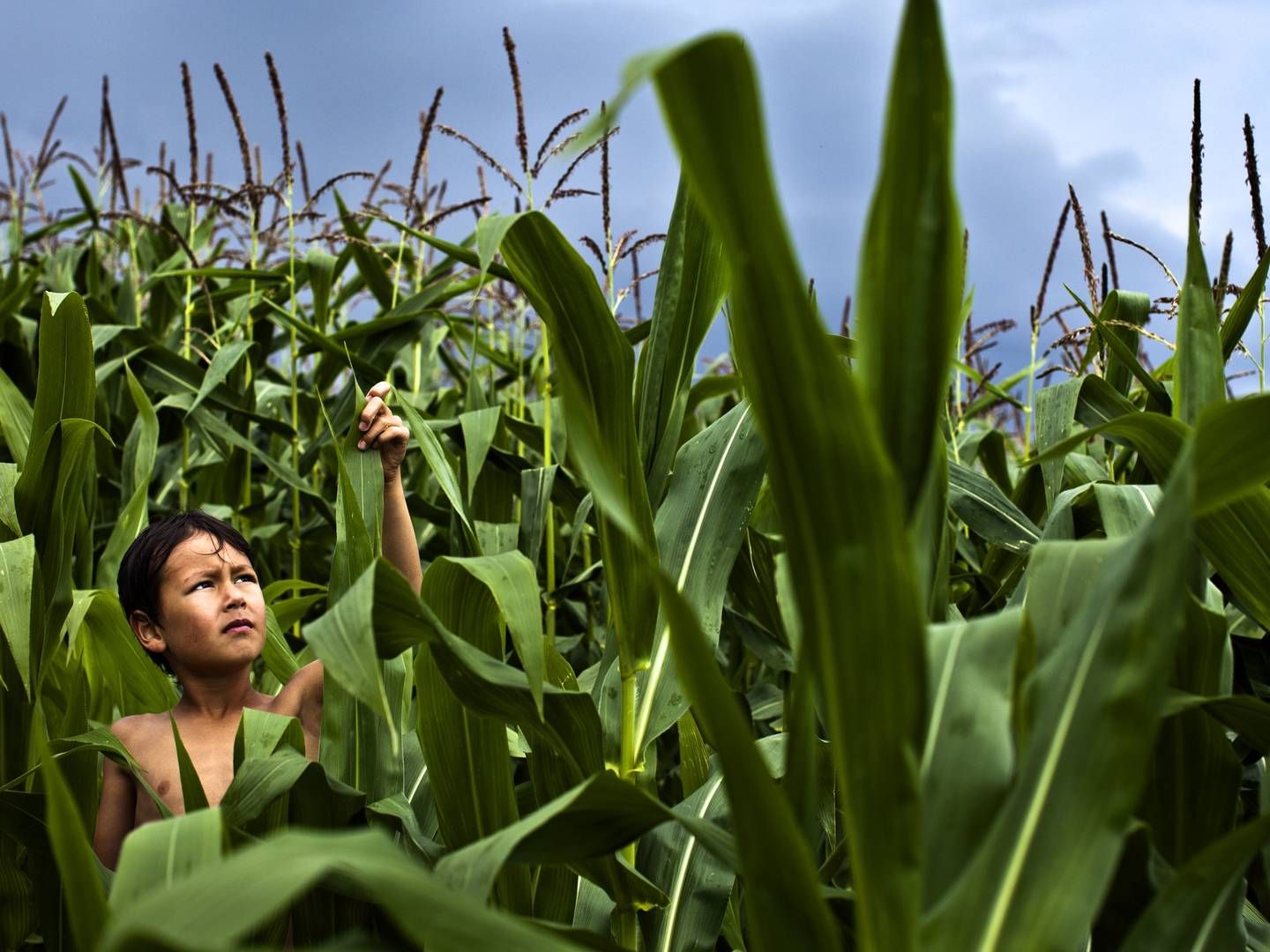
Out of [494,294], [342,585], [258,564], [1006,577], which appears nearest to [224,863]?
[342,585]

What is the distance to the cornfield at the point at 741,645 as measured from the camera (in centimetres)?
63

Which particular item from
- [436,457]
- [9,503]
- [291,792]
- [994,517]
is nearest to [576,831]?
[291,792]

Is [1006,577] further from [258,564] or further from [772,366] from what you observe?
[258,564]

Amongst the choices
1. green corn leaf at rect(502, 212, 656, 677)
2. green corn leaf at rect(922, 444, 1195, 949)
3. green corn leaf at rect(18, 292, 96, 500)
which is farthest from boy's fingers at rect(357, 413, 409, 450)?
green corn leaf at rect(922, 444, 1195, 949)

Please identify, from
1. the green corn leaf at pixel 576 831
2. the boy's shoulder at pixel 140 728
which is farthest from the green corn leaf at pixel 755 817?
the boy's shoulder at pixel 140 728

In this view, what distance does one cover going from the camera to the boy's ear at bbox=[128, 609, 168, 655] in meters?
1.58

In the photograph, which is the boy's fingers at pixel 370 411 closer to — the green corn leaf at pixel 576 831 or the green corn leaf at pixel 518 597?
the green corn leaf at pixel 518 597

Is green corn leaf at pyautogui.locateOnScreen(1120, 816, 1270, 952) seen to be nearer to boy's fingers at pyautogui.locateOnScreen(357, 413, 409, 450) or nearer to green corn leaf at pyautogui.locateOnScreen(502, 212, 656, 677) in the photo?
green corn leaf at pyautogui.locateOnScreen(502, 212, 656, 677)

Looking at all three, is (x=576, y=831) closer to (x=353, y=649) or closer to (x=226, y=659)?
(x=353, y=649)

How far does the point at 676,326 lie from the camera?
3.65ft

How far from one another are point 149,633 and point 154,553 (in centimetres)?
12

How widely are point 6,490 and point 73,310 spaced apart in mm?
247

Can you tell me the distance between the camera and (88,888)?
77cm

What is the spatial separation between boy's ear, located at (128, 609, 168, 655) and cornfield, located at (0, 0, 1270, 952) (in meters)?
0.03
